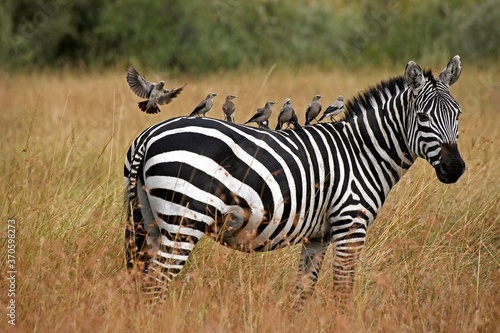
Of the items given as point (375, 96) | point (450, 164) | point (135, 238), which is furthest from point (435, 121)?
point (135, 238)

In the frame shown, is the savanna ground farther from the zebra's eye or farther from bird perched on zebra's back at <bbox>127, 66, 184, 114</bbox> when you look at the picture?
the zebra's eye

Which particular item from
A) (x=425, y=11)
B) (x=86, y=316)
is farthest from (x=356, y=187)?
(x=425, y=11)

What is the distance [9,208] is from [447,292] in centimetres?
328

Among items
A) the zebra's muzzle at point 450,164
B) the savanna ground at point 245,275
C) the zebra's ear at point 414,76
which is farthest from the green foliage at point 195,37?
the zebra's muzzle at point 450,164

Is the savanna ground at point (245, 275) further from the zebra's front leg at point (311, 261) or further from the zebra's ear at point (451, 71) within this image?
the zebra's ear at point (451, 71)

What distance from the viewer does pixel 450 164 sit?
191 inches

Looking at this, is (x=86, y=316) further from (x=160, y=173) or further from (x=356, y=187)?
(x=356, y=187)

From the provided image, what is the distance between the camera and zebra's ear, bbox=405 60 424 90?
5.08 m

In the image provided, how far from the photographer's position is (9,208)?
17.7ft

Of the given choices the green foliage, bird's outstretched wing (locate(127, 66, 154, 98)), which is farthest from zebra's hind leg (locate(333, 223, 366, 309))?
the green foliage

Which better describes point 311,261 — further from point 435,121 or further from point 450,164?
point 435,121

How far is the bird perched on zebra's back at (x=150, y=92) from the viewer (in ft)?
20.4

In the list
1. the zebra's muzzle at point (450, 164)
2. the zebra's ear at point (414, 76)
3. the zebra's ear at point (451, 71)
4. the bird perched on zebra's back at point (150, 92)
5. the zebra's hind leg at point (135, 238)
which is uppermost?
the zebra's ear at point (451, 71)

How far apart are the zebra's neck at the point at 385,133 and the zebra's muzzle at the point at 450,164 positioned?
1.37ft
